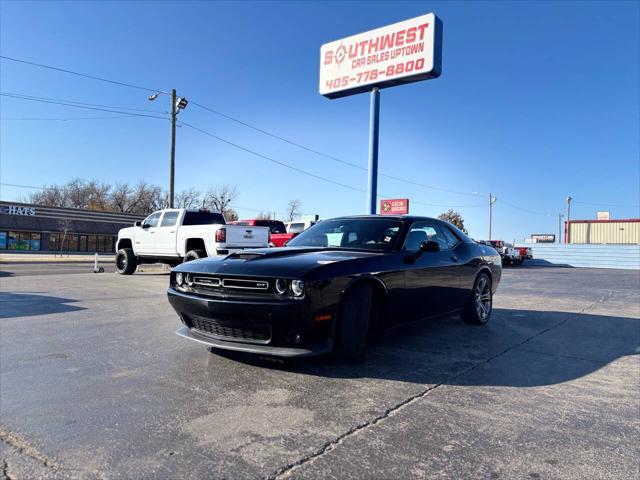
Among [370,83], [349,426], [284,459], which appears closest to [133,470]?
[284,459]

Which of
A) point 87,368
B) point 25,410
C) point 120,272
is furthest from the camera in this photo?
point 120,272

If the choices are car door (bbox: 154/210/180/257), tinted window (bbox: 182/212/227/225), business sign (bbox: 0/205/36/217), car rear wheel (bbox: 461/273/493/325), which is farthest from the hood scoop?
business sign (bbox: 0/205/36/217)

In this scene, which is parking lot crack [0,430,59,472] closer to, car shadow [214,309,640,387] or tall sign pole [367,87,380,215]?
car shadow [214,309,640,387]

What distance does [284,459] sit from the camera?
2.31 meters

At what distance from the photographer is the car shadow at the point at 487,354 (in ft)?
12.5

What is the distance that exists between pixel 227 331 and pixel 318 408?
109cm

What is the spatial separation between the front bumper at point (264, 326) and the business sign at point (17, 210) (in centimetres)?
4278

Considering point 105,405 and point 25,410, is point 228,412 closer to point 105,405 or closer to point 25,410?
point 105,405

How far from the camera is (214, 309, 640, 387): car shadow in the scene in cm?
381

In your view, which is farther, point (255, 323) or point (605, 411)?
point (255, 323)

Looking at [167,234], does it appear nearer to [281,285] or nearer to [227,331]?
[227,331]

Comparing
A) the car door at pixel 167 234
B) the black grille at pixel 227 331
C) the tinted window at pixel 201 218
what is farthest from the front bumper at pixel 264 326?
the tinted window at pixel 201 218

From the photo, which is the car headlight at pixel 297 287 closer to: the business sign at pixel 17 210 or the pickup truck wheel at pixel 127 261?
the pickup truck wheel at pixel 127 261

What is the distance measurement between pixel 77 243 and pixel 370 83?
118ft
